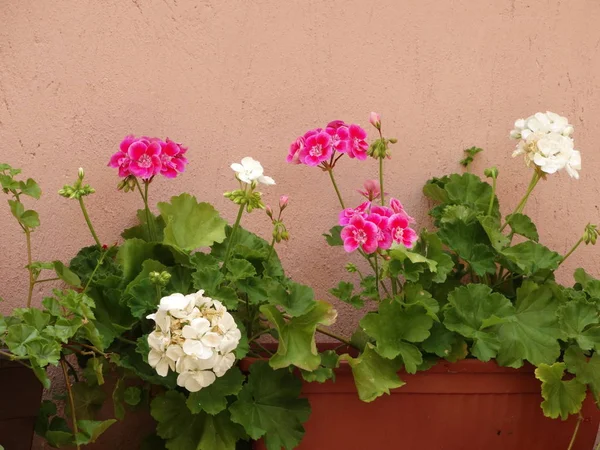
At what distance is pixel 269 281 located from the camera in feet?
5.10

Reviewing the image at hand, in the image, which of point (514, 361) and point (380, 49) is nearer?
point (514, 361)

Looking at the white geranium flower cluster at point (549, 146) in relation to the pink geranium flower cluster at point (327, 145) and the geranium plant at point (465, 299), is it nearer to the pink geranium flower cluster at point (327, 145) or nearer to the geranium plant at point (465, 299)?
the geranium plant at point (465, 299)

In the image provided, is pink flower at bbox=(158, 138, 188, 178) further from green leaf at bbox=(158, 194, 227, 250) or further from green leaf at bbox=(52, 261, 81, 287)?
green leaf at bbox=(52, 261, 81, 287)

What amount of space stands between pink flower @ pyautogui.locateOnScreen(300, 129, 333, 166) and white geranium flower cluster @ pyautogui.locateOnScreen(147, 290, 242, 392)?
0.43 m

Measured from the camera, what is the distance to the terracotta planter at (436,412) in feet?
5.14

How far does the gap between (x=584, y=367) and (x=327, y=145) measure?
656mm

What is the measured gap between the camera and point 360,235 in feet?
5.13

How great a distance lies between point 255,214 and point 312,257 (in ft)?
0.53

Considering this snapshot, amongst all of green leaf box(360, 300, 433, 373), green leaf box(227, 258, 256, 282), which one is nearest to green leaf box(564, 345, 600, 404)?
green leaf box(360, 300, 433, 373)

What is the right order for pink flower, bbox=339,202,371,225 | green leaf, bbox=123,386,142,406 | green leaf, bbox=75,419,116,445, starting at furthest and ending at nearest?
pink flower, bbox=339,202,371,225 < green leaf, bbox=123,386,142,406 < green leaf, bbox=75,419,116,445

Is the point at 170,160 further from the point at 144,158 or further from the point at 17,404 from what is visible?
the point at 17,404

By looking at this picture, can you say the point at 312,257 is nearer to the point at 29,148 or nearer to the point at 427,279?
the point at 427,279

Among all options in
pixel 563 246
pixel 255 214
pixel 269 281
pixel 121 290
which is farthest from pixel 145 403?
pixel 563 246

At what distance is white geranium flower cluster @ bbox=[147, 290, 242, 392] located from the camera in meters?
1.33
